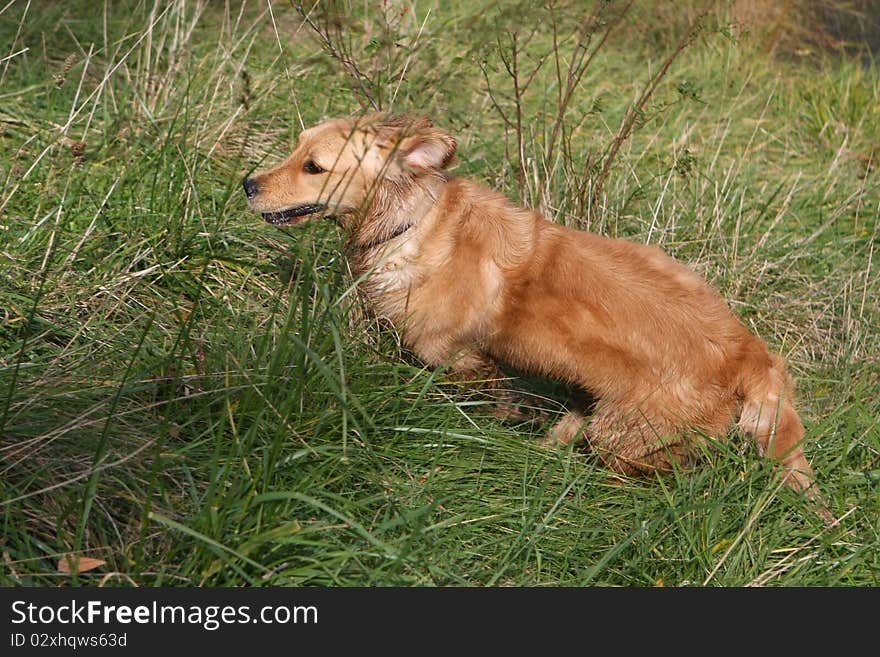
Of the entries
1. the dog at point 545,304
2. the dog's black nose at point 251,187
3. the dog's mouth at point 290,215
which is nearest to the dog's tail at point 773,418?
the dog at point 545,304

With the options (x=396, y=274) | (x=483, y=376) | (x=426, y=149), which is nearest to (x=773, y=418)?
(x=483, y=376)

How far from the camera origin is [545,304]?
3.39 m

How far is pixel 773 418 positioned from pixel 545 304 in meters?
0.87

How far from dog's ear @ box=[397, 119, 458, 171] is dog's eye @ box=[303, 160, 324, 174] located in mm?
304

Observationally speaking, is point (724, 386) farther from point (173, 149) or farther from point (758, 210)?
point (173, 149)

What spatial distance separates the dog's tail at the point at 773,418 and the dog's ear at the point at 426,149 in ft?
4.35

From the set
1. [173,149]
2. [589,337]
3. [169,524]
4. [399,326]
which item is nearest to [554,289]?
[589,337]

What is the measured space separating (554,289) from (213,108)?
219 centimetres

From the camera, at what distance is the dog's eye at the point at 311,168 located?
3.48 meters

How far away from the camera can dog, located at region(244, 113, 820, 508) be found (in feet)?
10.6

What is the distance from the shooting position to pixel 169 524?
2.28 metres

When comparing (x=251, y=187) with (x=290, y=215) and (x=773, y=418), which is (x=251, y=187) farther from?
(x=773, y=418)

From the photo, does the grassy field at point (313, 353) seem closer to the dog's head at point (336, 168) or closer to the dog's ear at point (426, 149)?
the dog's head at point (336, 168)

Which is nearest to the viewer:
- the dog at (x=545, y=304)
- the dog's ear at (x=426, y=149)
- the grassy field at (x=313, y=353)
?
the grassy field at (x=313, y=353)
